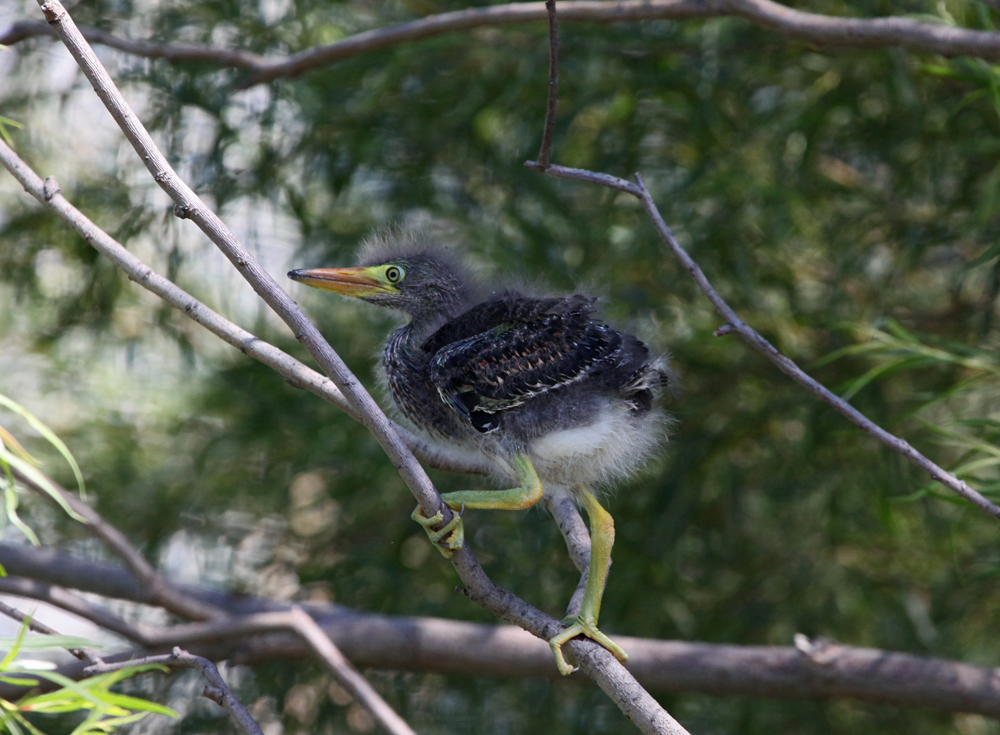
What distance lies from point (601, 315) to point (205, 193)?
1.40m

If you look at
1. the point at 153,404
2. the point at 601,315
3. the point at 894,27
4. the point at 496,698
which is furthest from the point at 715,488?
the point at 153,404

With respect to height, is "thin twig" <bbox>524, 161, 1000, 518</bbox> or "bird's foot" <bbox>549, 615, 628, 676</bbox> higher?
"thin twig" <bbox>524, 161, 1000, 518</bbox>

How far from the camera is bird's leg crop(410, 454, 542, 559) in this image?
1568mm

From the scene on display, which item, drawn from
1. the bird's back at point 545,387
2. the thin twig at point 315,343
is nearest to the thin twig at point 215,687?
the thin twig at point 315,343

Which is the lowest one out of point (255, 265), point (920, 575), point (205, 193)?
point (920, 575)

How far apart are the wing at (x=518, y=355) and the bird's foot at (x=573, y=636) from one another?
0.35 meters

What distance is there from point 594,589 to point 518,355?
1.37 ft

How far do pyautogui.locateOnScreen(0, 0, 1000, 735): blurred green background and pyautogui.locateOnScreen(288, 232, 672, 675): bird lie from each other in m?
0.78

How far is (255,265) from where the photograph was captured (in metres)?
1.34

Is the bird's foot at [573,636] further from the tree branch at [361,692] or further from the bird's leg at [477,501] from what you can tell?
the tree branch at [361,692]

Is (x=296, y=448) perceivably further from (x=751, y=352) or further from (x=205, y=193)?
(x=751, y=352)

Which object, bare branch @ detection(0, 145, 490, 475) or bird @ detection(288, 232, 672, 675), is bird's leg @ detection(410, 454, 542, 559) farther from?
bare branch @ detection(0, 145, 490, 475)

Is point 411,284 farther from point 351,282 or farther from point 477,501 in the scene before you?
point 477,501

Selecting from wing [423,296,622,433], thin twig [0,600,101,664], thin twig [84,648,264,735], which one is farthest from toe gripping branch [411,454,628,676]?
thin twig [0,600,101,664]
